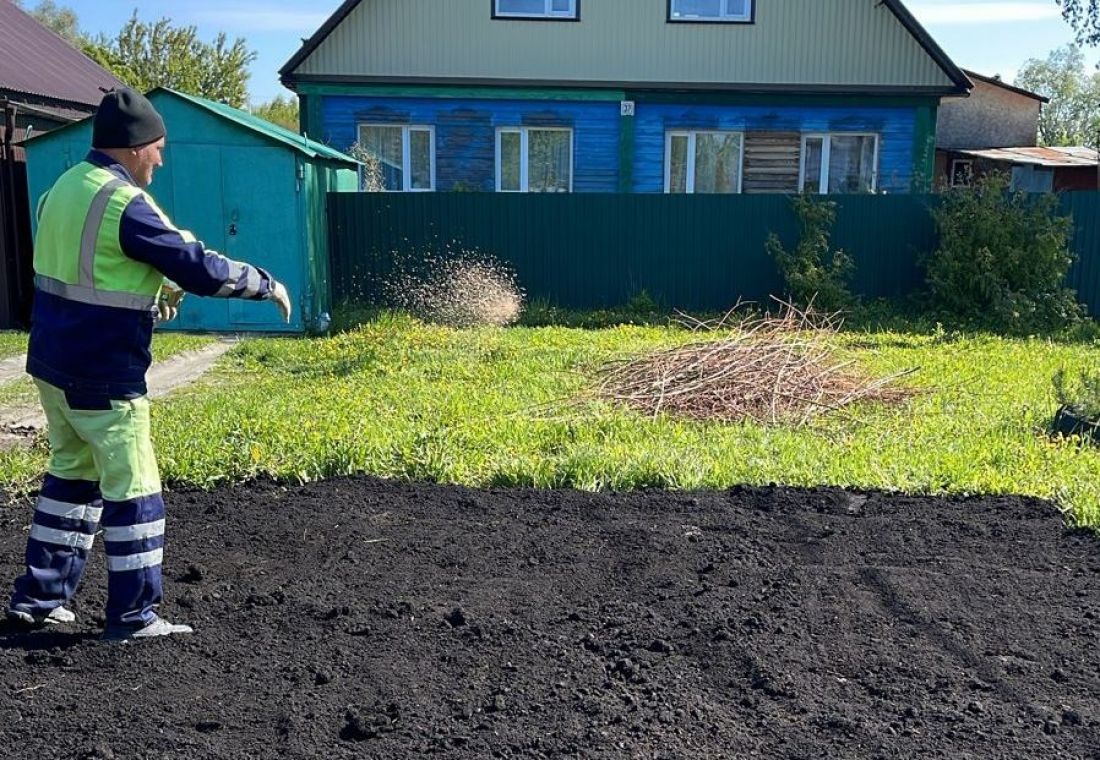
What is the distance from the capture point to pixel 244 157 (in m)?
11.6

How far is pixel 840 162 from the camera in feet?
62.4

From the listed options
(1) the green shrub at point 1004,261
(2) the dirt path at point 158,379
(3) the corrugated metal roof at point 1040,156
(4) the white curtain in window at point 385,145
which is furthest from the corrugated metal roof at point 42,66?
(3) the corrugated metal roof at point 1040,156

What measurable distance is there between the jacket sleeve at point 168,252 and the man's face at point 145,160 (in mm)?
252

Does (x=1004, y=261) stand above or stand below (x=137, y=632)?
above

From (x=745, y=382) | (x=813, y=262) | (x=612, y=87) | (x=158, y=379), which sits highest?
(x=612, y=87)

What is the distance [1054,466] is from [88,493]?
5.27 meters

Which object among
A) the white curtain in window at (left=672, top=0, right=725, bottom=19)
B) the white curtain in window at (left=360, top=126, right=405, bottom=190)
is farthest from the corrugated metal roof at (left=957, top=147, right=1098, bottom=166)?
the white curtain in window at (left=360, top=126, right=405, bottom=190)

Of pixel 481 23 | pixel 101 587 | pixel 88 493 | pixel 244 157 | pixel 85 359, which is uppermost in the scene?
pixel 481 23

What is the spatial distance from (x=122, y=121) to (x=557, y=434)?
3795 mm

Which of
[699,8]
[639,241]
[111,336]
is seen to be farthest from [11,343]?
[699,8]

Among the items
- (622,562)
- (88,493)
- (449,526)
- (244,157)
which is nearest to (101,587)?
(88,493)

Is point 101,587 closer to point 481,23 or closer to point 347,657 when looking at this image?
point 347,657

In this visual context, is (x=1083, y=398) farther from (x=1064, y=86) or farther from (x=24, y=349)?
(x=1064, y=86)

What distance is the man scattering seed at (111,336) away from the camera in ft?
11.7
